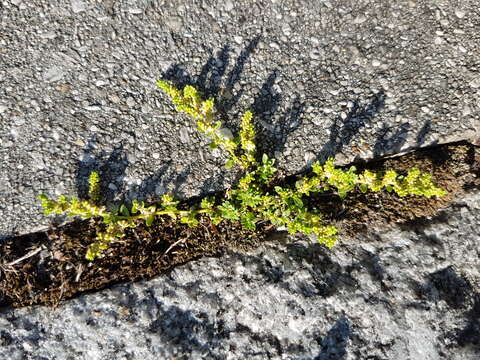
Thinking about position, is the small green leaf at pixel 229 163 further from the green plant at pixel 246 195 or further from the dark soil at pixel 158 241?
the dark soil at pixel 158 241

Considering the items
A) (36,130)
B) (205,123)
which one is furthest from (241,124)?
(36,130)


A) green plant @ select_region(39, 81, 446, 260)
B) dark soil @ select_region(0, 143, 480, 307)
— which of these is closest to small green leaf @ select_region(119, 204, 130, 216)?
green plant @ select_region(39, 81, 446, 260)

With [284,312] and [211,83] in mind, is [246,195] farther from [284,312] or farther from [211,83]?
[211,83]

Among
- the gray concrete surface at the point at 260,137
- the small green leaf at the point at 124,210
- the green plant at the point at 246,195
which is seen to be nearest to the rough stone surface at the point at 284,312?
the gray concrete surface at the point at 260,137

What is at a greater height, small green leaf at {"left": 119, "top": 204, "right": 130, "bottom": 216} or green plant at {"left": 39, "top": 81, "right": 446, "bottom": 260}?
green plant at {"left": 39, "top": 81, "right": 446, "bottom": 260}

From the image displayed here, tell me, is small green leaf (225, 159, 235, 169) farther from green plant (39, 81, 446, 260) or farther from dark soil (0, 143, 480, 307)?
dark soil (0, 143, 480, 307)

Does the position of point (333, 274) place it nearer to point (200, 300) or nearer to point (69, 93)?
point (200, 300)
